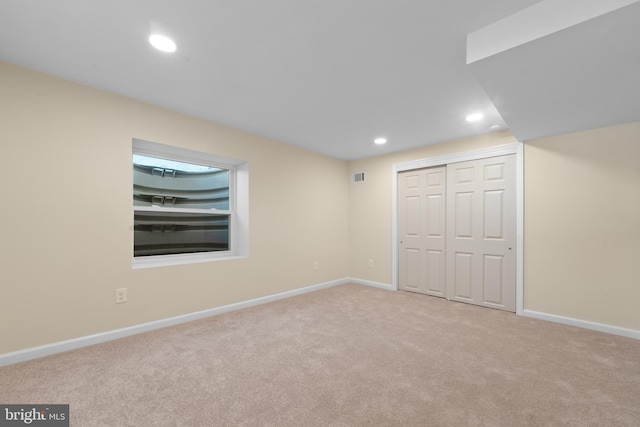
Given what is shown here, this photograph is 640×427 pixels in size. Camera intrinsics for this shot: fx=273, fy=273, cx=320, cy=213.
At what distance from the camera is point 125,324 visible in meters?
2.63

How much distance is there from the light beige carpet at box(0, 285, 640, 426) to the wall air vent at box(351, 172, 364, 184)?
268cm

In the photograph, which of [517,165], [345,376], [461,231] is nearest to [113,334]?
[345,376]

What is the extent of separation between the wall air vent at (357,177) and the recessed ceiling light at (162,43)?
3568 millimetres

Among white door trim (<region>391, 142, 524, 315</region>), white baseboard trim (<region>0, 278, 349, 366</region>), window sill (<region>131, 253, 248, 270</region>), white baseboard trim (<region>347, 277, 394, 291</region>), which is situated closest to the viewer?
white baseboard trim (<region>0, 278, 349, 366</region>)

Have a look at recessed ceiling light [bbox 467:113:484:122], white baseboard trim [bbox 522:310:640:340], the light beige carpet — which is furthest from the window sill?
white baseboard trim [bbox 522:310:640:340]

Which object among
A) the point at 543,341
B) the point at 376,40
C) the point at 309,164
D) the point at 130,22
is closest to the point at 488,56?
the point at 376,40

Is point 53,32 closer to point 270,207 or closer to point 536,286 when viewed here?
point 270,207

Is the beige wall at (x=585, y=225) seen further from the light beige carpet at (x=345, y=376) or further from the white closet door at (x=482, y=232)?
the light beige carpet at (x=345, y=376)

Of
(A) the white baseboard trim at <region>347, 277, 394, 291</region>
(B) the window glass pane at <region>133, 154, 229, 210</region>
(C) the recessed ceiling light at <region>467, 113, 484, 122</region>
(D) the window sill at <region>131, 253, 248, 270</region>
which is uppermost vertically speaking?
(C) the recessed ceiling light at <region>467, 113, 484, 122</region>

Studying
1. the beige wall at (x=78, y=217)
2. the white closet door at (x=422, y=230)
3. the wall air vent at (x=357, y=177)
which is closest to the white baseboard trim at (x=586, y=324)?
the white closet door at (x=422, y=230)

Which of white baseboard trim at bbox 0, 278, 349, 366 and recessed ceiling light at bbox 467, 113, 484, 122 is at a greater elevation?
recessed ceiling light at bbox 467, 113, 484, 122

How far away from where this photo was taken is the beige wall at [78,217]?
2.13 metres

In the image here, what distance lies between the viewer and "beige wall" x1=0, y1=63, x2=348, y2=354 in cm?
213

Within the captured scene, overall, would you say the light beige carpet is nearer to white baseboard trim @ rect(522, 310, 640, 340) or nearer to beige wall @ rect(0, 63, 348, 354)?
white baseboard trim @ rect(522, 310, 640, 340)
